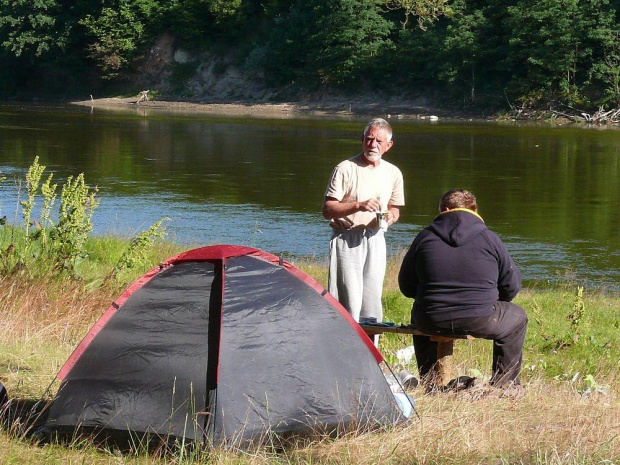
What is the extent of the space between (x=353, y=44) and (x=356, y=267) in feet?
194

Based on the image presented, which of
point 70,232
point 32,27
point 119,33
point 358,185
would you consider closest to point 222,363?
point 358,185

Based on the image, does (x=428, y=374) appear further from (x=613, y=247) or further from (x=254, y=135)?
(x=254, y=135)

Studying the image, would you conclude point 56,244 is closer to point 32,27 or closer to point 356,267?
point 356,267

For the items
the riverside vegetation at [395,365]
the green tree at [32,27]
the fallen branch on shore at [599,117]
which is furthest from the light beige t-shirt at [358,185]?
the green tree at [32,27]

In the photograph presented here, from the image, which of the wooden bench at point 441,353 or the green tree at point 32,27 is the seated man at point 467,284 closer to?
the wooden bench at point 441,353

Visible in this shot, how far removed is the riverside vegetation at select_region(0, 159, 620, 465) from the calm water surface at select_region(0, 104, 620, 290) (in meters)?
2.49

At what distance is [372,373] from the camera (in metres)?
5.75

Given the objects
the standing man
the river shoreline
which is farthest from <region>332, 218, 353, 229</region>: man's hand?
the river shoreline

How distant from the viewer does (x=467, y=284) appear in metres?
6.25

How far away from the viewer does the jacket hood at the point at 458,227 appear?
625 centimetres

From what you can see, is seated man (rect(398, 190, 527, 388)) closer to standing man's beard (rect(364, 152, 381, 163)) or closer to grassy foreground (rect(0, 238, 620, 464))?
grassy foreground (rect(0, 238, 620, 464))

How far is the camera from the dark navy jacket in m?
6.23

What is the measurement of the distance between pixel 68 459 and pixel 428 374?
2.52 m

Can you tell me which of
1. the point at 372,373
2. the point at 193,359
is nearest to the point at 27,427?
the point at 193,359
